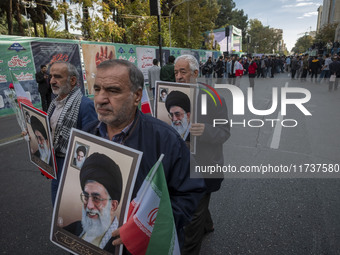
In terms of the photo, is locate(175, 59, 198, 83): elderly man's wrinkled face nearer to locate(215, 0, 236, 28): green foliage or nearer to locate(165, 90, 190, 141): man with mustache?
locate(165, 90, 190, 141): man with mustache

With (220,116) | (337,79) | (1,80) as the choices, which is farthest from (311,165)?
(337,79)

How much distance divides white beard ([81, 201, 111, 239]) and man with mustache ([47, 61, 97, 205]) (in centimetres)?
111

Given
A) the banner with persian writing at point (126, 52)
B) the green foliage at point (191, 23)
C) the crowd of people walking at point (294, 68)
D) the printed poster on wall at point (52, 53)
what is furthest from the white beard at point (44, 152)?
the green foliage at point (191, 23)

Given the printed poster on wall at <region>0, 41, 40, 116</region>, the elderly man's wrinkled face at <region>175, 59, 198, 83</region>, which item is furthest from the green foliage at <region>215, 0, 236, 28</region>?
the elderly man's wrinkled face at <region>175, 59, 198, 83</region>

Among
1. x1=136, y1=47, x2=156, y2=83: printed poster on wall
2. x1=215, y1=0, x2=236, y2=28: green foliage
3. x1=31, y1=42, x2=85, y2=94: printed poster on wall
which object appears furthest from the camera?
x1=215, y1=0, x2=236, y2=28: green foliage

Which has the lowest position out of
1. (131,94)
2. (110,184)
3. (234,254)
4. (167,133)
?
(234,254)

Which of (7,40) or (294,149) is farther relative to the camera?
(7,40)

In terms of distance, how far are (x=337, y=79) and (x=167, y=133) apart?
15486 millimetres

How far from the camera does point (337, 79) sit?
45.4 ft

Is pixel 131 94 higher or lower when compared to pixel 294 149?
higher

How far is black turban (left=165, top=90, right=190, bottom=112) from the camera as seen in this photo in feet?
7.13

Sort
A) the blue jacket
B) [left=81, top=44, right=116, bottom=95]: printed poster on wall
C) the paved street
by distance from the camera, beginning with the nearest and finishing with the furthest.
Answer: the blue jacket
the paved street
[left=81, top=44, right=116, bottom=95]: printed poster on wall

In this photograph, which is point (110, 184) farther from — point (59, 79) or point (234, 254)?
point (234, 254)

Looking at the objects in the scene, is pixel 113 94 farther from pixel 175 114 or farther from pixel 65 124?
pixel 65 124
